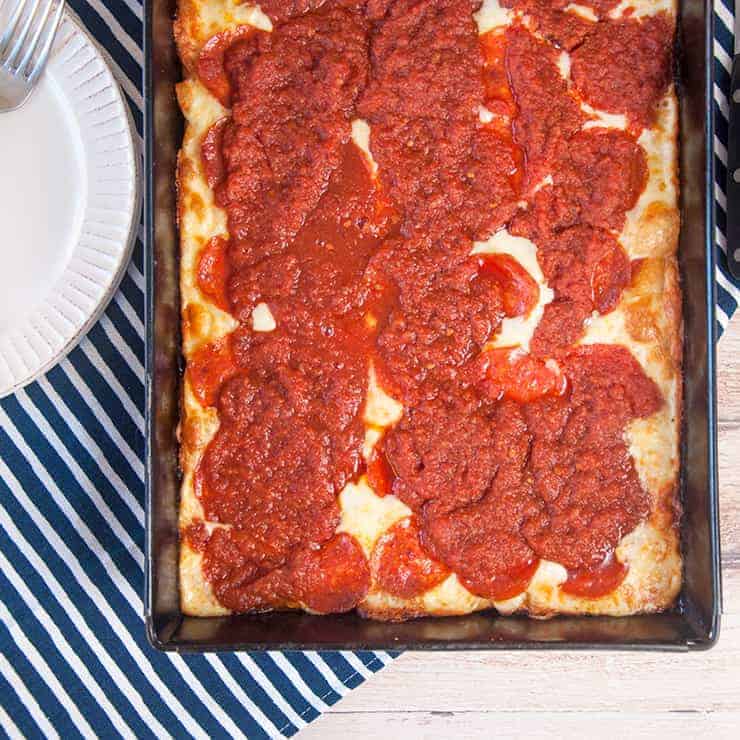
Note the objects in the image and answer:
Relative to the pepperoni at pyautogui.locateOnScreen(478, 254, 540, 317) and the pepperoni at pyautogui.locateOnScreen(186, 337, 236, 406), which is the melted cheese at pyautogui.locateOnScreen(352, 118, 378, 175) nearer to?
the pepperoni at pyautogui.locateOnScreen(478, 254, 540, 317)

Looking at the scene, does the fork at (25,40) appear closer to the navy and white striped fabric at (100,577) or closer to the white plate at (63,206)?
the white plate at (63,206)

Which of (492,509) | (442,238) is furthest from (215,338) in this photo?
(492,509)

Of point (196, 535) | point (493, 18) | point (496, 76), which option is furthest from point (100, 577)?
point (493, 18)

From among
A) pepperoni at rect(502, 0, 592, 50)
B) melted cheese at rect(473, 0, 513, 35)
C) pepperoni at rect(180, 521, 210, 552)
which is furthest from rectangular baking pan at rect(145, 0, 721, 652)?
melted cheese at rect(473, 0, 513, 35)

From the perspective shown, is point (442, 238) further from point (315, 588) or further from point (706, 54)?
point (315, 588)

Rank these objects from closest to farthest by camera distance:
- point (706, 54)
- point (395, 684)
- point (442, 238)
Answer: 1. point (706, 54)
2. point (442, 238)
3. point (395, 684)

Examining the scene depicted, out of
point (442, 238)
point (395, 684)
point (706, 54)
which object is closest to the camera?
point (706, 54)

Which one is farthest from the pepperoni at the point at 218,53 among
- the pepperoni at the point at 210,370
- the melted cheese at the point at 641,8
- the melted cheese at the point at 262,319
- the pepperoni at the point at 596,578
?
the pepperoni at the point at 596,578
